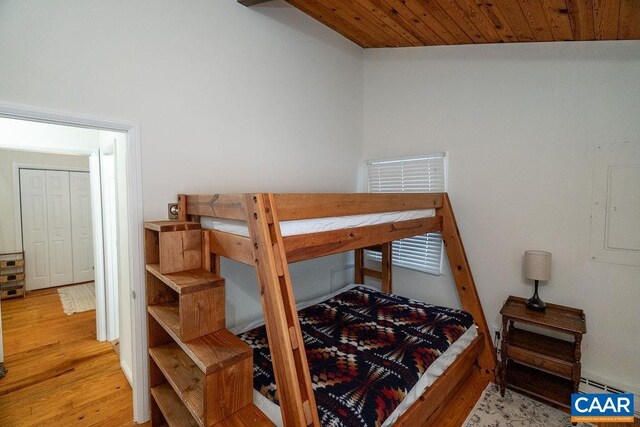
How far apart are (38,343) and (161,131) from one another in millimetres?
2794

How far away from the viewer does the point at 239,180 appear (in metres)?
2.33

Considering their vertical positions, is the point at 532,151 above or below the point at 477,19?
below

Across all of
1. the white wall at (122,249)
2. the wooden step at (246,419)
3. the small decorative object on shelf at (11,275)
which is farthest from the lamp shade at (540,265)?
the small decorative object on shelf at (11,275)

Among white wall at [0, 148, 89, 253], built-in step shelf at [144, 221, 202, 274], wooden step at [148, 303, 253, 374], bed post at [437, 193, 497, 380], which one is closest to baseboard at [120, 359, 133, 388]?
wooden step at [148, 303, 253, 374]

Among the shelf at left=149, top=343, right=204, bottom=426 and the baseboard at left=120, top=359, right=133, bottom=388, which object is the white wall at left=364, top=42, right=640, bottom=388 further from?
the baseboard at left=120, top=359, right=133, bottom=388

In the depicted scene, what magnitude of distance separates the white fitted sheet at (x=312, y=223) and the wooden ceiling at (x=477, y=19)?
148 cm

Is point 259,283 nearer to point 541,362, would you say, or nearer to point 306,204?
point 306,204

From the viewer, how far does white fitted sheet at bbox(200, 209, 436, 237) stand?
134 cm

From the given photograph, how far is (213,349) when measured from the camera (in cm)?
129

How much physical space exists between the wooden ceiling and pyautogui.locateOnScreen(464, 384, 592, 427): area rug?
8.32ft

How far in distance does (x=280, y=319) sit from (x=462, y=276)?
2.01 m

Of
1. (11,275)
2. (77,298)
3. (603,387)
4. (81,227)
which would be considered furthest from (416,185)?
(11,275)

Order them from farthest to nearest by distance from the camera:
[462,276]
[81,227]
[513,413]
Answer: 1. [81,227]
2. [462,276]
3. [513,413]

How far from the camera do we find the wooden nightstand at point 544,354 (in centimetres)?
191
